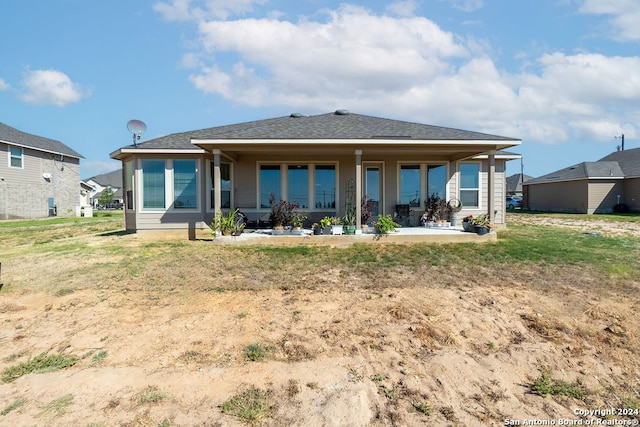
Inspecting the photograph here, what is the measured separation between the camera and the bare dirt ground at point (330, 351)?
9.46ft

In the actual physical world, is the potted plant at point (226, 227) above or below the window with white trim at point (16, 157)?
below

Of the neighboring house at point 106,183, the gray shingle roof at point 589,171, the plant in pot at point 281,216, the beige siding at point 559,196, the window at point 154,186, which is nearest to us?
the plant in pot at point 281,216

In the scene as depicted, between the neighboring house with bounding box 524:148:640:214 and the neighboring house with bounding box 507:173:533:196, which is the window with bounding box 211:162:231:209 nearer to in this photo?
the neighboring house with bounding box 524:148:640:214

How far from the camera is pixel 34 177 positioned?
24141mm

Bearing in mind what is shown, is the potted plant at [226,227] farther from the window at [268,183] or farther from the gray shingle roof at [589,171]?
the gray shingle roof at [589,171]

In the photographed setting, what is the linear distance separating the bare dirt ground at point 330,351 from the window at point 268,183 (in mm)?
6180

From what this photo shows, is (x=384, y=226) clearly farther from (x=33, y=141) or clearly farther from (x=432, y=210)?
(x=33, y=141)

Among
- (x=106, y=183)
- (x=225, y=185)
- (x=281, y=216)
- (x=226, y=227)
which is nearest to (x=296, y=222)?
(x=281, y=216)

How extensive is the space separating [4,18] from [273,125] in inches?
355

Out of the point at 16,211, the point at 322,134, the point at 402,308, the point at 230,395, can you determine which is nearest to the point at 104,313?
the point at 230,395

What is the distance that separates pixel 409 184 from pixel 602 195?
20782 mm

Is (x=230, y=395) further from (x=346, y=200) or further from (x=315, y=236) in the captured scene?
(x=346, y=200)

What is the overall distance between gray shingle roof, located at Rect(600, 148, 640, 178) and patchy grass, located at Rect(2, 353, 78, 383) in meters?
31.4

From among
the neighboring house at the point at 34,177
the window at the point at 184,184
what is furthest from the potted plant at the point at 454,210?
the neighboring house at the point at 34,177
